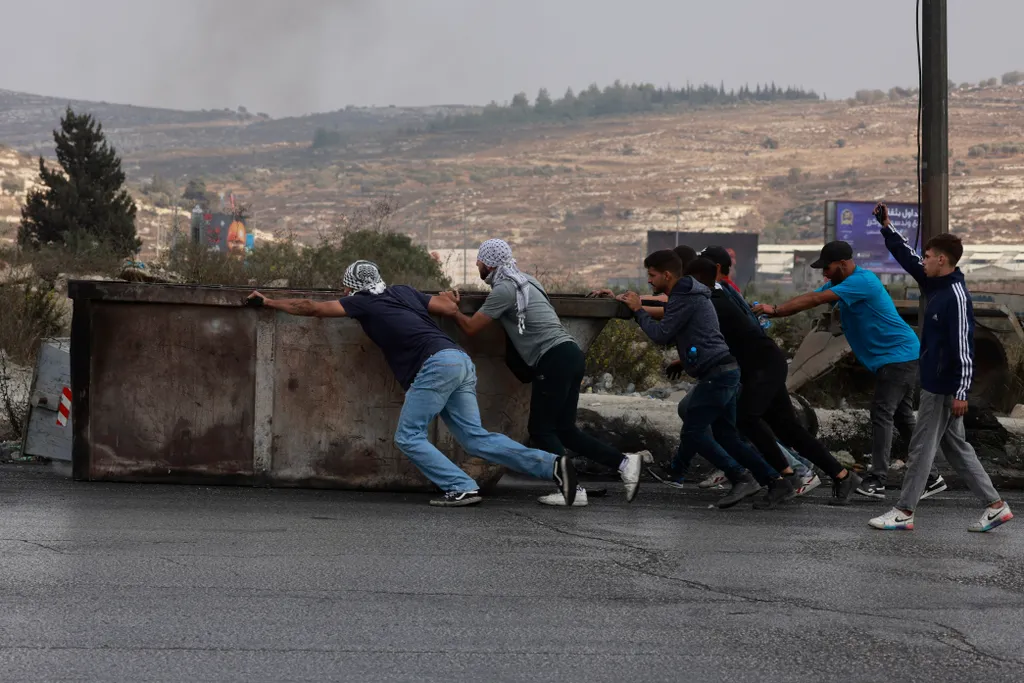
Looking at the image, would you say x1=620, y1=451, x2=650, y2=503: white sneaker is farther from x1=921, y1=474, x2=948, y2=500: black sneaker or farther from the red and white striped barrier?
the red and white striped barrier

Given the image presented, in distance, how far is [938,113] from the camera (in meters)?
11.3

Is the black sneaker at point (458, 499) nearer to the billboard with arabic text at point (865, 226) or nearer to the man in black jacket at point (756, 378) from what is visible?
the man in black jacket at point (756, 378)

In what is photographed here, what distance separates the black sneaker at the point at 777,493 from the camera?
29.2 ft

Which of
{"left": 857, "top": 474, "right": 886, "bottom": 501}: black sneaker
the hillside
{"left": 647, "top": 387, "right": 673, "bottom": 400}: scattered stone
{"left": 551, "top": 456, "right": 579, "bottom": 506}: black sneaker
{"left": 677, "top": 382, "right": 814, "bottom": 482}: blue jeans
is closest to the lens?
{"left": 551, "top": 456, "right": 579, "bottom": 506}: black sneaker

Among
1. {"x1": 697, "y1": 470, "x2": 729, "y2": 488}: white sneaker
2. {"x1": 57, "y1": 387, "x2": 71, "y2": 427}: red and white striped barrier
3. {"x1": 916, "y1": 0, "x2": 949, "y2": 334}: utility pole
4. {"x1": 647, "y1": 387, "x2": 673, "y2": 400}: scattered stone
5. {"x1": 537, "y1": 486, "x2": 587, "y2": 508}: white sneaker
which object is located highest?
{"x1": 916, "y1": 0, "x2": 949, "y2": 334}: utility pole

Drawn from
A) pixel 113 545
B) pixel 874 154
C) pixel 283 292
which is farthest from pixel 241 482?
pixel 874 154

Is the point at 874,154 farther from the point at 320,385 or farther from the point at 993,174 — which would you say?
the point at 320,385

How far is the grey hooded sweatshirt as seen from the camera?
8.65m

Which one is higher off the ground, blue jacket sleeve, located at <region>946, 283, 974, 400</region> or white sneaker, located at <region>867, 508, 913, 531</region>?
blue jacket sleeve, located at <region>946, 283, 974, 400</region>

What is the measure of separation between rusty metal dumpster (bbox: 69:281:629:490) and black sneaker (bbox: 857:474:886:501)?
9.93 feet

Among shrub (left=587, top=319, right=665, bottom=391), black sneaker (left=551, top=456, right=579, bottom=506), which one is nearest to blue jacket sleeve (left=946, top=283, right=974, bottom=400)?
black sneaker (left=551, top=456, right=579, bottom=506)

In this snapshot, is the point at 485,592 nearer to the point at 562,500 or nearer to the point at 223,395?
the point at 562,500

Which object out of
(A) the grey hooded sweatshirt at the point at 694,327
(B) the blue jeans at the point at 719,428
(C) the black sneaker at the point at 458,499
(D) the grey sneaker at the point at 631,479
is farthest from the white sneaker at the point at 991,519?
(C) the black sneaker at the point at 458,499

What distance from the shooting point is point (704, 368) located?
8.69 m
